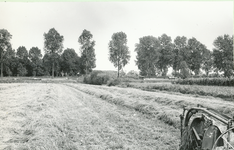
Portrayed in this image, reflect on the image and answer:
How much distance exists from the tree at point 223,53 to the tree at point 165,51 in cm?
1907

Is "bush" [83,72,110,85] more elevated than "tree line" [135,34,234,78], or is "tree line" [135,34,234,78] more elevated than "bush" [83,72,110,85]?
"tree line" [135,34,234,78]

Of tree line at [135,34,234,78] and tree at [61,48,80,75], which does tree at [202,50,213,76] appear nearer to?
tree line at [135,34,234,78]

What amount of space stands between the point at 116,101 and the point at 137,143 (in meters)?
8.45

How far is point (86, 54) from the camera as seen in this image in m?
61.9

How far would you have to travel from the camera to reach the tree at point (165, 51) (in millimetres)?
76594

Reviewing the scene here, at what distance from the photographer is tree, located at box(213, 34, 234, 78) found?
185 ft

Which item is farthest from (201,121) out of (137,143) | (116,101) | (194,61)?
(194,61)

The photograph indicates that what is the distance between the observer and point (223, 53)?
57.8 metres

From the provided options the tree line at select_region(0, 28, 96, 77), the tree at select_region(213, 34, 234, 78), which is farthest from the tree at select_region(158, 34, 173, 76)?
the tree line at select_region(0, 28, 96, 77)

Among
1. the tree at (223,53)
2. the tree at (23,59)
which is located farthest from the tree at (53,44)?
the tree at (223,53)

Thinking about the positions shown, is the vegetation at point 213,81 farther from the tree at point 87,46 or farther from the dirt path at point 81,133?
the tree at point 87,46

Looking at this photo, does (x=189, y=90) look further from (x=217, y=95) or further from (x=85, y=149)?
(x=85, y=149)

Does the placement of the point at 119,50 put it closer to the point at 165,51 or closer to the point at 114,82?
the point at 114,82

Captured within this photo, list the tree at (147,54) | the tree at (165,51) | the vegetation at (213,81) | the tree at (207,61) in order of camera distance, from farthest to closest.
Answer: the tree at (207,61)
the tree at (165,51)
the tree at (147,54)
the vegetation at (213,81)
